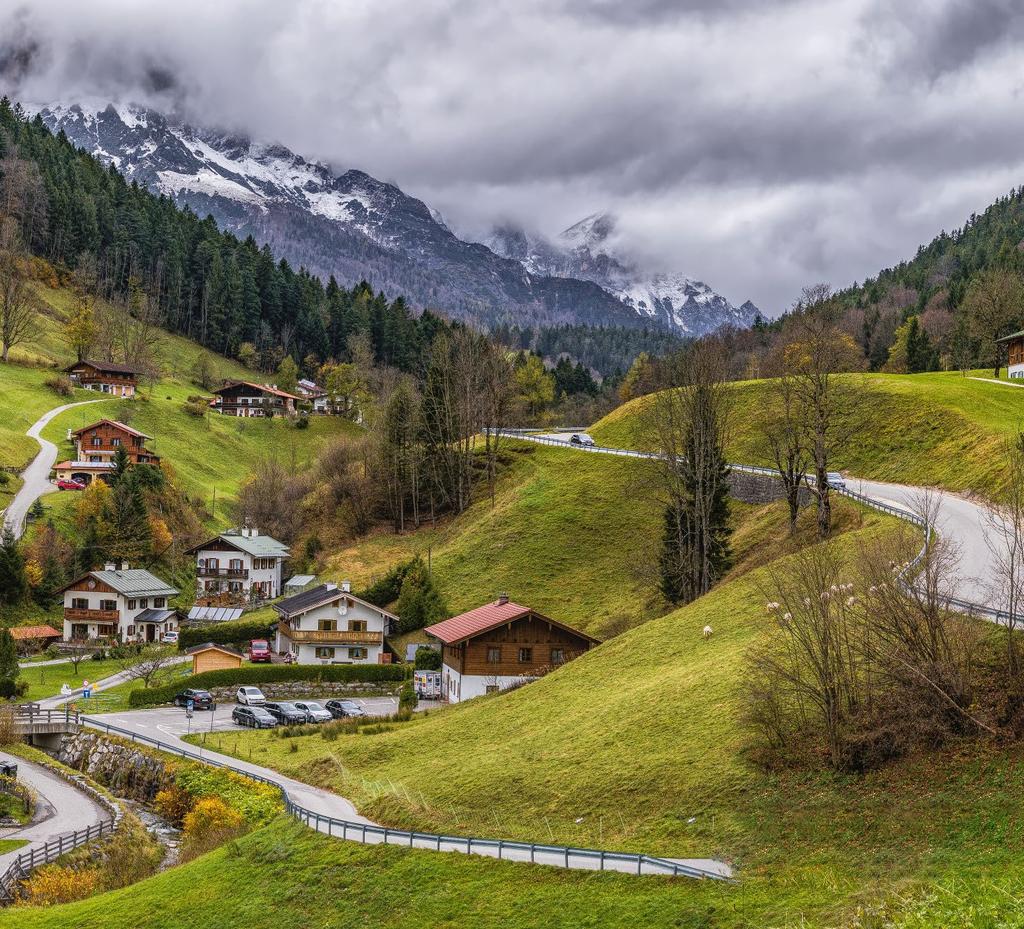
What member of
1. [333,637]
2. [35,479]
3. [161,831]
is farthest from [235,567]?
[161,831]

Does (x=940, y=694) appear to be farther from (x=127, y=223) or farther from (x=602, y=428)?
(x=127, y=223)

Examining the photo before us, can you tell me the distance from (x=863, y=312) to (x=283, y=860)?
571ft

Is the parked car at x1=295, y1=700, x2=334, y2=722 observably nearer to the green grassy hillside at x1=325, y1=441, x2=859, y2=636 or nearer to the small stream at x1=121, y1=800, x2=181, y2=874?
the small stream at x1=121, y1=800, x2=181, y2=874

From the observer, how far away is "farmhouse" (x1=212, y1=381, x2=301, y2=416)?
15038cm

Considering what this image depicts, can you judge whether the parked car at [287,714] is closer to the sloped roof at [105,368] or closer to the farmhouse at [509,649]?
the farmhouse at [509,649]

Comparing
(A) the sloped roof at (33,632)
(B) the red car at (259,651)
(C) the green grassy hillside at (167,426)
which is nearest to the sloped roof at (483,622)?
(B) the red car at (259,651)

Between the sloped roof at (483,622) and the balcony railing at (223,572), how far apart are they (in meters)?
34.5

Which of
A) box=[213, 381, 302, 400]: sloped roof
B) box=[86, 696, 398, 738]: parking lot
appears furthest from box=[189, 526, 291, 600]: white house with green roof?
box=[213, 381, 302, 400]: sloped roof

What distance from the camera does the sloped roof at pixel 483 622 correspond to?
60.1 m

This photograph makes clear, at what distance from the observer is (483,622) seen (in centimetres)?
6166

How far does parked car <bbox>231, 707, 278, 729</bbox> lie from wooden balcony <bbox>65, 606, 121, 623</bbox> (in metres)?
29.6

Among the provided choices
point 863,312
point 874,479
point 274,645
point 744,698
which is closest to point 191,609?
point 274,645

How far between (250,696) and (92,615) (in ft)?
89.3

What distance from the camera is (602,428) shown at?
10812 centimetres
